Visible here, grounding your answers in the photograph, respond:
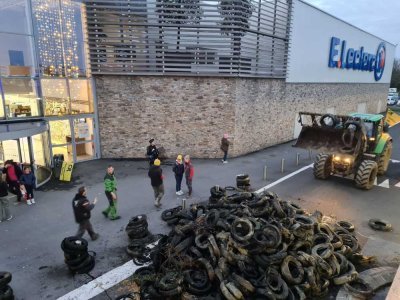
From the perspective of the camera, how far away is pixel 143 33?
1467cm

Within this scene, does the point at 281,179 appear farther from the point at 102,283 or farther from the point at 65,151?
the point at 65,151

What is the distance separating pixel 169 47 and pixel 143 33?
1364mm

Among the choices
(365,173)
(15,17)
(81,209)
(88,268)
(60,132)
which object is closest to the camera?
(88,268)

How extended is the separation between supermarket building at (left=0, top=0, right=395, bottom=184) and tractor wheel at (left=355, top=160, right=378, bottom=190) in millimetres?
6279

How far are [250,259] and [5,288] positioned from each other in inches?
193

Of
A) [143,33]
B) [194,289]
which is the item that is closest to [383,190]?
[194,289]

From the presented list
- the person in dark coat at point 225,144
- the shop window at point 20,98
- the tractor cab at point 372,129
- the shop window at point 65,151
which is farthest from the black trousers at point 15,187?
the tractor cab at point 372,129

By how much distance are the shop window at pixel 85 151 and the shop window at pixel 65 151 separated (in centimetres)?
45

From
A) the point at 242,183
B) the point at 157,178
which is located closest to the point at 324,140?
the point at 242,183

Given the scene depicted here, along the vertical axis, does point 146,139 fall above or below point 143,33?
below

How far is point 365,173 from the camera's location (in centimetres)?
1176

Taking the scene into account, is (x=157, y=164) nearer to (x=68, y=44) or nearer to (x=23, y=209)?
(x=23, y=209)

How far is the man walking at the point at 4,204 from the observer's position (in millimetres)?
9242

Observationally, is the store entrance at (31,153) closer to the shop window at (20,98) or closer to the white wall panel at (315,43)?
the shop window at (20,98)
